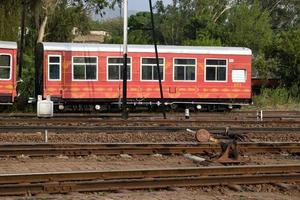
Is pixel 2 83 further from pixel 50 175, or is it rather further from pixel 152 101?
pixel 50 175

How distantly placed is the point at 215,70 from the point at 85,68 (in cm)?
612

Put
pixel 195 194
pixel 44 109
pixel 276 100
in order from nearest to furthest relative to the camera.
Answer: pixel 195 194 < pixel 44 109 < pixel 276 100

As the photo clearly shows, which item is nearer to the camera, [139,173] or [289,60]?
[139,173]

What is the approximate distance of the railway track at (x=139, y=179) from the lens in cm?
870

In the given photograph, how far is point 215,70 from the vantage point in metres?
27.8

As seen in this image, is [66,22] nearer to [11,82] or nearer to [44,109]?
[11,82]

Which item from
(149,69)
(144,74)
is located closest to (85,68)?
(144,74)

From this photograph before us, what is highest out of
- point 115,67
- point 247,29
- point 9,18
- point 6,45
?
point 247,29

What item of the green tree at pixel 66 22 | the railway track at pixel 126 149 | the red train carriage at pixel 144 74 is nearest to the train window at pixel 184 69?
the red train carriage at pixel 144 74

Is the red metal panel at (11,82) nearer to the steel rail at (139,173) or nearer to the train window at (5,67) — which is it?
the train window at (5,67)

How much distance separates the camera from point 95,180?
941cm

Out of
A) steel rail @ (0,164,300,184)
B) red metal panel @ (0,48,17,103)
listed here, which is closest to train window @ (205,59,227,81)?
red metal panel @ (0,48,17,103)

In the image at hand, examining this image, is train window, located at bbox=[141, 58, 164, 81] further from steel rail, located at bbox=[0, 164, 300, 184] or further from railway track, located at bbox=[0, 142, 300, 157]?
Result: steel rail, located at bbox=[0, 164, 300, 184]

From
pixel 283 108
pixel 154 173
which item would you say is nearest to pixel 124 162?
pixel 154 173
